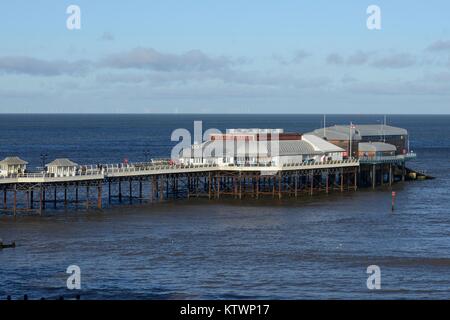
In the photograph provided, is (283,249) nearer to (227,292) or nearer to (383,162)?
(227,292)

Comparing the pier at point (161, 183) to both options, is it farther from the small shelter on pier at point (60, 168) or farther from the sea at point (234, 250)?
the sea at point (234, 250)

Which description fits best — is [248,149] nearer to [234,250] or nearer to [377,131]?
[377,131]

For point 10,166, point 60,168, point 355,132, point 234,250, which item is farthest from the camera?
point 355,132

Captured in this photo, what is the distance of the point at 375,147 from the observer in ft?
428

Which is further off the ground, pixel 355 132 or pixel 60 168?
pixel 355 132

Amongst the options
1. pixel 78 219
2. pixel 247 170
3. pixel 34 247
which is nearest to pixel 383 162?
pixel 247 170

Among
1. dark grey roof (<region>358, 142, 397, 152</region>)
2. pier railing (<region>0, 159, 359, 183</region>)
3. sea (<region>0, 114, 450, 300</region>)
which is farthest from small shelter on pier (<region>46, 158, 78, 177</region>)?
dark grey roof (<region>358, 142, 397, 152</region>)

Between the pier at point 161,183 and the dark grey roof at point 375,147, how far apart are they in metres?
4.43

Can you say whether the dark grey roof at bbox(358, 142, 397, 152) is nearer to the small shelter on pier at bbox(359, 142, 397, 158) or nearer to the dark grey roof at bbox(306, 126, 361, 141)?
the small shelter on pier at bbox(359, 142, 397, 158)

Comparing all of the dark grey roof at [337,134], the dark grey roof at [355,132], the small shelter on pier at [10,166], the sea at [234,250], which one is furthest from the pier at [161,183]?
the dark grey roof at [355,132]

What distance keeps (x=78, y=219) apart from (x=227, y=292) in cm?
3285

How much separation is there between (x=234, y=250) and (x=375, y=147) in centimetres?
6109

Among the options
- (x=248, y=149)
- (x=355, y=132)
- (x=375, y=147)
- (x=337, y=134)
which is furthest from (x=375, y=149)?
(x=248, y=149)

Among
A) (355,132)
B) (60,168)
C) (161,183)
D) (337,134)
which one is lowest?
(161,183)
